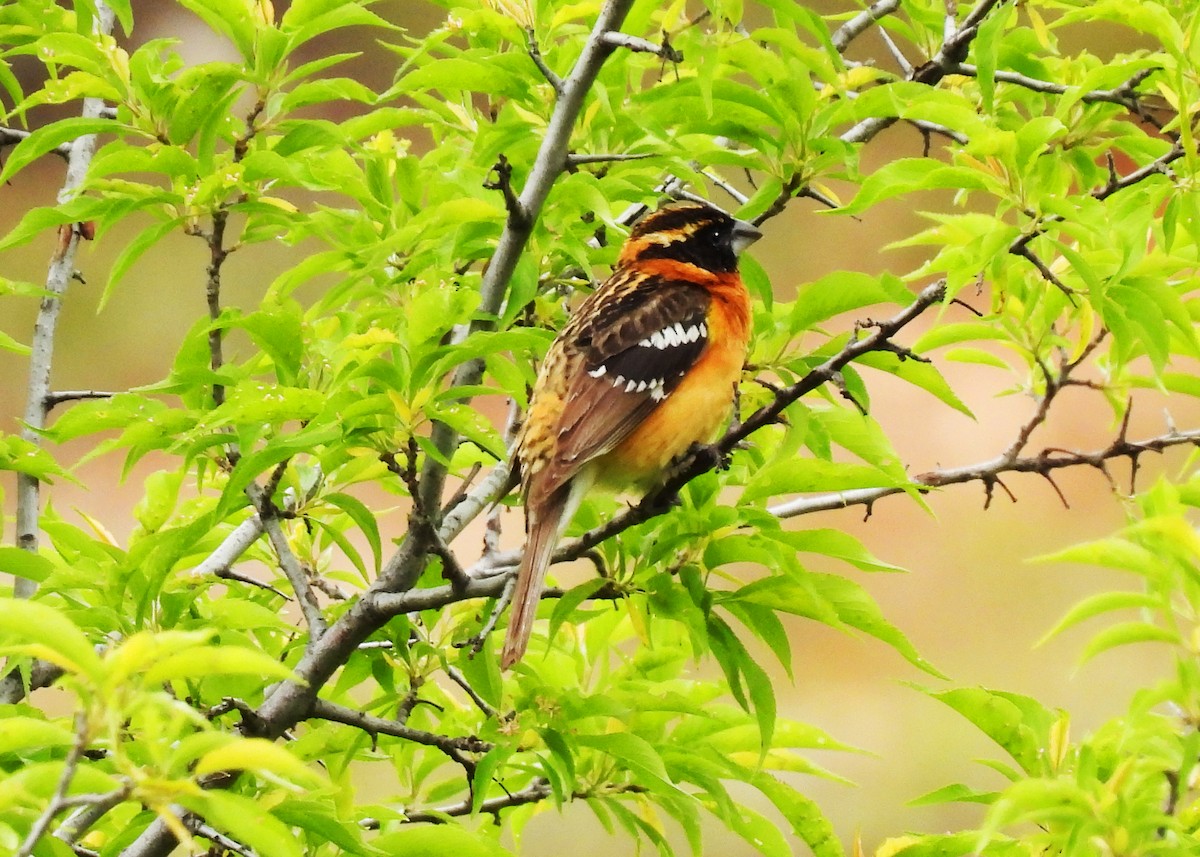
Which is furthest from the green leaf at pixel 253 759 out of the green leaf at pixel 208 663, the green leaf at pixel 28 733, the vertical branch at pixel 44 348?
the vertical branch at pixel 44 348

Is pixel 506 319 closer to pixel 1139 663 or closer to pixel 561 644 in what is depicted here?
pixel 561 644

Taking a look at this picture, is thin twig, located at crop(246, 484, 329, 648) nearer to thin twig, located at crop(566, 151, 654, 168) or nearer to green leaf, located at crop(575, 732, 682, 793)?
green leaf, located at crop(575, 732, 682, 793)

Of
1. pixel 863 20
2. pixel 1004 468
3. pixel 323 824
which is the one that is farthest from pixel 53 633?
pixel 863 20

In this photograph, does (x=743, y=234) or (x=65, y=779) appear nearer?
(x=65, y=779)

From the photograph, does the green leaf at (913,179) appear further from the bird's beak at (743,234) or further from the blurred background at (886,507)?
the blurred background at (886,507)

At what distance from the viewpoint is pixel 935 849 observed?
8.29 feet

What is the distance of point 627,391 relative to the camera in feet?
10.7

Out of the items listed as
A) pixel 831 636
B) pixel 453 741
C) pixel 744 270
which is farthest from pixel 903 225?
pixel 453 741

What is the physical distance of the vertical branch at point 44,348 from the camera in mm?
3562

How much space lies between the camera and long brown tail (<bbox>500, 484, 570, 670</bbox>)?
8.66 feet

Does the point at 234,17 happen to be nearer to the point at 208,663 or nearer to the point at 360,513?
the point at 360,513

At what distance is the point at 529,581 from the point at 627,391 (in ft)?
2.26

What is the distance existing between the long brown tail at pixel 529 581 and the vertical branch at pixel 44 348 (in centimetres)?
141

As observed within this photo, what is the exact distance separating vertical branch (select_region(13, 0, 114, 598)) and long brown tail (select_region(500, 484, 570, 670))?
1.41 meters
